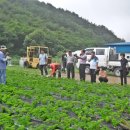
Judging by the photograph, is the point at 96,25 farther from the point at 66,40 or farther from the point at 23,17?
the point at 66,40

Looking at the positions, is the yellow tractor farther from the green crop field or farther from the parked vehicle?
the green crop field

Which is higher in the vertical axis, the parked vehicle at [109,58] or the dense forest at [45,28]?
the dense forest at [45,28]

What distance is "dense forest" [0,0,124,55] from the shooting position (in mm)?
59406

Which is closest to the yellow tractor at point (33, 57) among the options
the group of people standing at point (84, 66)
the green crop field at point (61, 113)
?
the group of people standing at point (84, 66)

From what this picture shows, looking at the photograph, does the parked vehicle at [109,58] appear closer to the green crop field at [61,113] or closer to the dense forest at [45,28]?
the green crop field at [61,113]

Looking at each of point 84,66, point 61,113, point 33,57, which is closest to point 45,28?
point 33,57

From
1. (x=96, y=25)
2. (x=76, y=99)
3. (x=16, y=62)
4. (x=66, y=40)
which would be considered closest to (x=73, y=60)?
(x=76, y=99)

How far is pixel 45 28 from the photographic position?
86062 millimetres

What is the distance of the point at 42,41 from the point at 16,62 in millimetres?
17050

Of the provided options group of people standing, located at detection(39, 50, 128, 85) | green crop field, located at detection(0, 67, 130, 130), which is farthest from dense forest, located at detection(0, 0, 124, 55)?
green crop field, located at detection(0, 67, 130, 130)

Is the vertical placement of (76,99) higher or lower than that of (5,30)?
lower

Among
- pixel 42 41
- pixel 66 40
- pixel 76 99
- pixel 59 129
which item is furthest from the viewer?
pixel 66 40

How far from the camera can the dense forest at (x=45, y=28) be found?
59406mm

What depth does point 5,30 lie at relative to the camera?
60.7 meters
